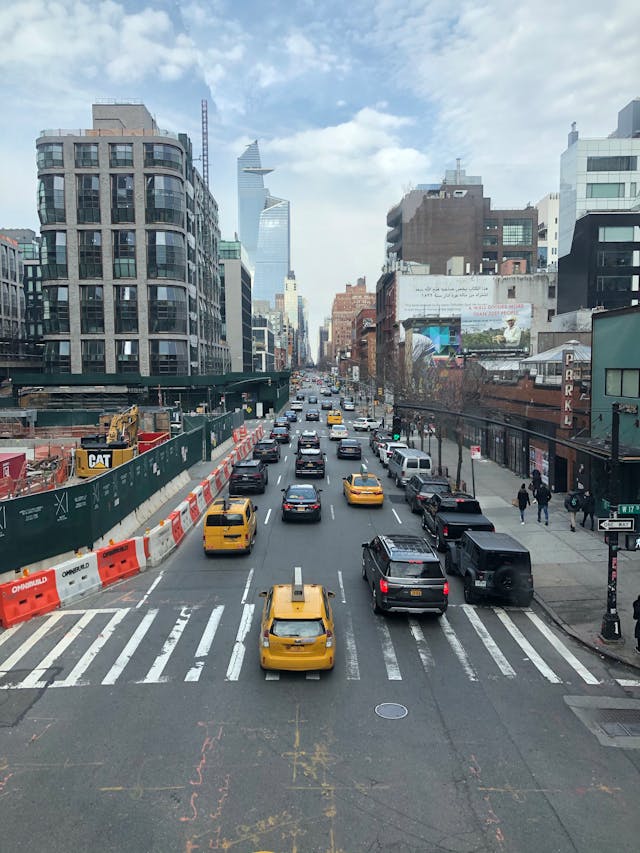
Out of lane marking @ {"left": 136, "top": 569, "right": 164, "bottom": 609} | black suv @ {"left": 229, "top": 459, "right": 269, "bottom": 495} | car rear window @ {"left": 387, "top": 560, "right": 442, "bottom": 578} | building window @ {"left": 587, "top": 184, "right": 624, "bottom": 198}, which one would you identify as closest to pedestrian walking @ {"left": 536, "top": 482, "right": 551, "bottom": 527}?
car rear window @ {"left": 387, "top": 560, "right": 442, "bottom": 578}

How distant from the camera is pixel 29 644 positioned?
1393 cm

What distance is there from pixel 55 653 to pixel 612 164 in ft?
355

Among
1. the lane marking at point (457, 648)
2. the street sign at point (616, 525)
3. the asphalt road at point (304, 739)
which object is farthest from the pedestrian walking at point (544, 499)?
the lane marking at point (457, 648)

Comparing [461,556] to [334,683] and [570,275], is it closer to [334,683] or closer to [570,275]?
[334,683]

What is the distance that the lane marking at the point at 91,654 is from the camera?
12.0 meters

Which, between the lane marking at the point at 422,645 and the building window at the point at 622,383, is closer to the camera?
the lane marking at the point at 422,645

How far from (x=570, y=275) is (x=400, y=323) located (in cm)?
2379

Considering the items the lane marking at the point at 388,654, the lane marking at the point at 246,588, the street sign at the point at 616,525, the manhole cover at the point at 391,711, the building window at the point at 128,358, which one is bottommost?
the lane marking at the point at 246,588

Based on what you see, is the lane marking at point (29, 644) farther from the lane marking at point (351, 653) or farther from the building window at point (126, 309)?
the building window at point (126, 309)

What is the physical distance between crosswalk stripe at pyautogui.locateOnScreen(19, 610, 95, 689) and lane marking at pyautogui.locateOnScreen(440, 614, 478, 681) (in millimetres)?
8094

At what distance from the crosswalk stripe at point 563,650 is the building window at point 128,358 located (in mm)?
61952

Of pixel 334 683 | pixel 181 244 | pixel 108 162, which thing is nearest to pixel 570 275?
pixel 181 244

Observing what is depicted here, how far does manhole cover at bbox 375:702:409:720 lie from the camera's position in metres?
10.7

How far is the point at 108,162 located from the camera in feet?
225
